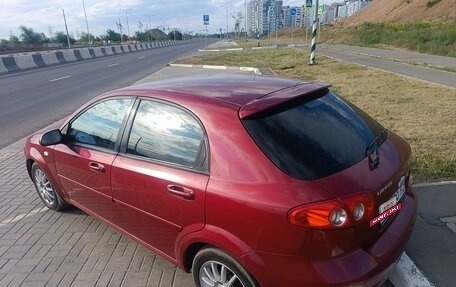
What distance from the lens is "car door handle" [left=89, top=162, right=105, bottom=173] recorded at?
315cm

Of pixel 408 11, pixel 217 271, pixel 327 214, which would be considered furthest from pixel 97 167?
pixel 408 11

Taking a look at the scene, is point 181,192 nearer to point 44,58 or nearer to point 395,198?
point 395,198

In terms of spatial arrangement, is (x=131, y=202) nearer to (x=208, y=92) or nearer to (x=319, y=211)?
(x=208, y=92)

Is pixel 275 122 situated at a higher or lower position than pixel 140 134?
higher

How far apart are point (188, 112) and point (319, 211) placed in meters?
1.12

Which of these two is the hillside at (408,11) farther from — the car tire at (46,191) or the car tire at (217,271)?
the car tire at (217,271)

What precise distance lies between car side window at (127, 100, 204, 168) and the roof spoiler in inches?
13.8

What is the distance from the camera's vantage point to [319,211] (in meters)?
2.04

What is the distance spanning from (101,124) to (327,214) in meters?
2.18

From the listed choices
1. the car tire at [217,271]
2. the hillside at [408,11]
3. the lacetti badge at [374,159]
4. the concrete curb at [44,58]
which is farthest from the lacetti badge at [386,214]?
the hillside at [408,11]

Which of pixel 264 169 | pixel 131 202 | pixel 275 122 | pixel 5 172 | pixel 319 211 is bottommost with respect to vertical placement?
pixel 5 172

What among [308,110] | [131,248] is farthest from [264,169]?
[131,248]

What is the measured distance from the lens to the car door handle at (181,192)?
2.42 m

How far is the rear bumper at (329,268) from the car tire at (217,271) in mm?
90
